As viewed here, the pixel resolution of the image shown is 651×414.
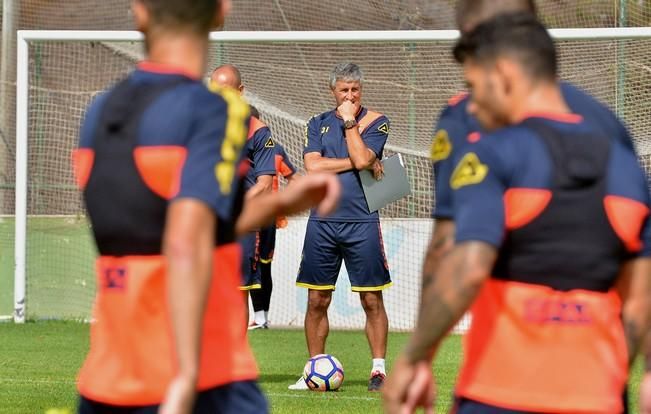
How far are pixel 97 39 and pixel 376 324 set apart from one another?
545 cm

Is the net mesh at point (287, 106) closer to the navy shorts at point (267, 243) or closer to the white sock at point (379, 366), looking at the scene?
the navy shorts at point (267, 243)

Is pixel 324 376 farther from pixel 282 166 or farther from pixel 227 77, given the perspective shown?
pixel 282 166

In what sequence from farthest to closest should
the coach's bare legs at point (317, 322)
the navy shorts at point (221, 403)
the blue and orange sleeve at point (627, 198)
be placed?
the coach's bare legs at point (317, 322), the blue and orange sleeve at point (627, 198), the navy shorts at point (221, 403)

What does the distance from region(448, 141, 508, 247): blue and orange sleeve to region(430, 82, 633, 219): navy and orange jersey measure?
0.16 metres

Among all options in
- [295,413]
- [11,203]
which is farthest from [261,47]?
[295,413]

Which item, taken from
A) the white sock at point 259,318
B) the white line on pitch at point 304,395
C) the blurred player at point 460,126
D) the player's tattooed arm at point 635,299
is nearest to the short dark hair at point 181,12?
the blurred player at point 460,126

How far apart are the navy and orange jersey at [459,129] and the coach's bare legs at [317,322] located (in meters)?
5.56

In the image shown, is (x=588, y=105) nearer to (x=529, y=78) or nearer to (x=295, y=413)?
(x=529, y=78)

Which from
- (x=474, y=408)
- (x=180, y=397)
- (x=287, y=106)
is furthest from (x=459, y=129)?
(x=287, y=106)

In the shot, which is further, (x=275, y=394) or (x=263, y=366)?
(x=263, y=366)

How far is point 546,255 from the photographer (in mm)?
3178

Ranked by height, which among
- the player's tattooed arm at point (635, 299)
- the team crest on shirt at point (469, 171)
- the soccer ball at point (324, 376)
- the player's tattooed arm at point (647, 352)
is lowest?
the soccer ball at point (324, 376)

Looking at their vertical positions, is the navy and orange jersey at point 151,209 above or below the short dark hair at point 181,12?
below

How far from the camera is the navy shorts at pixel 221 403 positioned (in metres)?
3.09
